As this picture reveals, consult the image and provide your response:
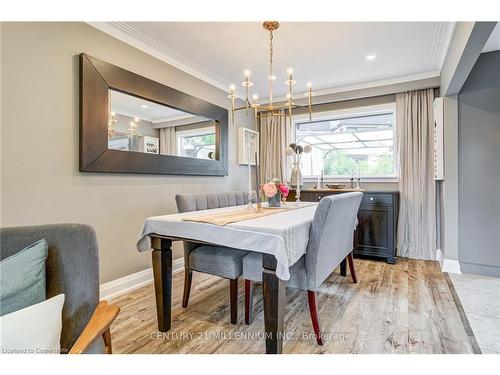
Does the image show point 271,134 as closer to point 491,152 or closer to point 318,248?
point 491,152

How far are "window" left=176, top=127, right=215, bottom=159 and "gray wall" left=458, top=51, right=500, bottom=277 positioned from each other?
2.94m

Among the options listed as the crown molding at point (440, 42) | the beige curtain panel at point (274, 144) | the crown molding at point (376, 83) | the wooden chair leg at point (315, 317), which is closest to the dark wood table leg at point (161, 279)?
the wooden chair leg at point (315, 317)

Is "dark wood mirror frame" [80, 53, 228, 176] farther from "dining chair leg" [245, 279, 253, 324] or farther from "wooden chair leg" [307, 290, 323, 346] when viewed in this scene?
"wooden chair leg" [307, 290, 323, 346]

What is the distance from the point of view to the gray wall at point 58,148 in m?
1.79

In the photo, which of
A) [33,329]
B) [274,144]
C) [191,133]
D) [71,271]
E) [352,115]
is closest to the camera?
[33,329]

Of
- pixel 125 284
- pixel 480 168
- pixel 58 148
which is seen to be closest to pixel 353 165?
pixel 480 168

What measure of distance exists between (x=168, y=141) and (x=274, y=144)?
6.78ft

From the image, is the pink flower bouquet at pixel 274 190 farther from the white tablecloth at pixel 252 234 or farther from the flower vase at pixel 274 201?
the white tablecloth at pixel 252 234

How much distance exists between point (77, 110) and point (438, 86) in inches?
159

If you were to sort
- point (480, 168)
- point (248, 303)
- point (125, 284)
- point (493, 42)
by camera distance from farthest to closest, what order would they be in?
1. point (480, 168)
2. point (493, 42)
3. point (125, 284)
4. point (248, 303)

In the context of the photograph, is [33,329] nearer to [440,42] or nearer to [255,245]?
[255,245]

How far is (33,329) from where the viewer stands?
817 millimetres

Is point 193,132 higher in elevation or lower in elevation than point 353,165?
higher
